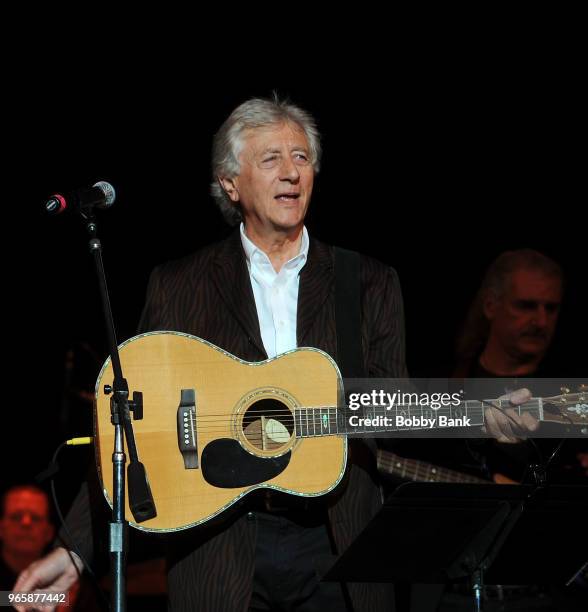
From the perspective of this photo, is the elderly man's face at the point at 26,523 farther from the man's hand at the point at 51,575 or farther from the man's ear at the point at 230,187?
the man's ear at the point at 230,187

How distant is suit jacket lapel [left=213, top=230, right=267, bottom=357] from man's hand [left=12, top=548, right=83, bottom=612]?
1.00 m

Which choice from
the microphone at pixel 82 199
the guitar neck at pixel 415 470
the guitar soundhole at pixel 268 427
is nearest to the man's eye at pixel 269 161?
the microphone at pixel 82 199

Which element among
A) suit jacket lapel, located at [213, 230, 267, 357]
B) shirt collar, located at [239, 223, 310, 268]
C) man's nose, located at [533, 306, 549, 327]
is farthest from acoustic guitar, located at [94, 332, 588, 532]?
man's nose, located at [533, 306, 549, 327]

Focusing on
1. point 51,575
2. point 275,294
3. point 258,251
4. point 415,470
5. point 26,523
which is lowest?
point 51,575

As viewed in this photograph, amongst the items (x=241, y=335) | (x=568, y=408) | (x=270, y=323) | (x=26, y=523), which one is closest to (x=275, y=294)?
(x=270, y=323)

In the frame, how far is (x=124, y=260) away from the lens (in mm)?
6570

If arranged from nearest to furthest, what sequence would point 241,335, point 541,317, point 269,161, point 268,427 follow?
point 268,427 → point 241,335 → point 269,161 → point 541,317

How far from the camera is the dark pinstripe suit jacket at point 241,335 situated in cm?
325

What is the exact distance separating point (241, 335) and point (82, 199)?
0.76 metres

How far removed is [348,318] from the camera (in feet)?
11.5

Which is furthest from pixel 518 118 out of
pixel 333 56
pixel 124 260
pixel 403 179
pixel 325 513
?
pixel 325 513

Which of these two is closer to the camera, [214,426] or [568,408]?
[568,408]

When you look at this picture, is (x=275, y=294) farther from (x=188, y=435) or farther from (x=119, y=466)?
(x=119, y=466)

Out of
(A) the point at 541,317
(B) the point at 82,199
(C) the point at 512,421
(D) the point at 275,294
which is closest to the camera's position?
(B) the point at 82,199
